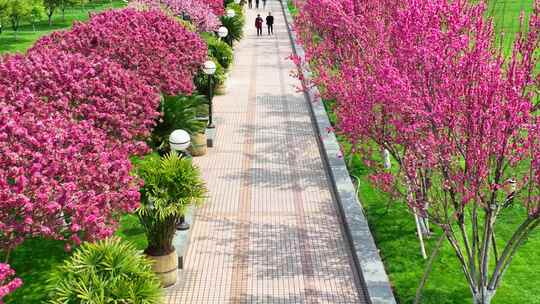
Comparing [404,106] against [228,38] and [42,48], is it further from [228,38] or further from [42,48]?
[228,38]

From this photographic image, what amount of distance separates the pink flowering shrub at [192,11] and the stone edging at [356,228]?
443 inches

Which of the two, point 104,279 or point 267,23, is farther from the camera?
point 267,23

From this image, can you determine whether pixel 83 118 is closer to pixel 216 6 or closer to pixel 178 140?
pixel 178 140

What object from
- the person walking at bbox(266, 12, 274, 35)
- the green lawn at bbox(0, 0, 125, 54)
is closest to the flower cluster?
the person walking at bbox(266, 12, 274, 35)

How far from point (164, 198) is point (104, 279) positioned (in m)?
2.18

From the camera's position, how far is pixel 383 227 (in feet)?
43.5

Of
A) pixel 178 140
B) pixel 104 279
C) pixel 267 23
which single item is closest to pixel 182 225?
pixel 178 140

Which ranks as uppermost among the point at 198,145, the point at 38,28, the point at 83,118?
the point at 83,118

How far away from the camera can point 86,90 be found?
1194cm

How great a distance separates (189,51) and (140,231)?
6.78 meters

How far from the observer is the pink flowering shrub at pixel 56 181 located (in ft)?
25.6

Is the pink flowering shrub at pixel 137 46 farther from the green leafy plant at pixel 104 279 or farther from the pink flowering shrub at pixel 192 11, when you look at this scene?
the pink flowering shrub at pixel 192 11

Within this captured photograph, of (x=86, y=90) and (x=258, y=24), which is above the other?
(x=86, y=90)

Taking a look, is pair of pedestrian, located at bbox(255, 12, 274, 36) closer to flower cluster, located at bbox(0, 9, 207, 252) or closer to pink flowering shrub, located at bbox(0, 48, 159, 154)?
flower cluster, located at bbox(0, 9, 207, 252)
